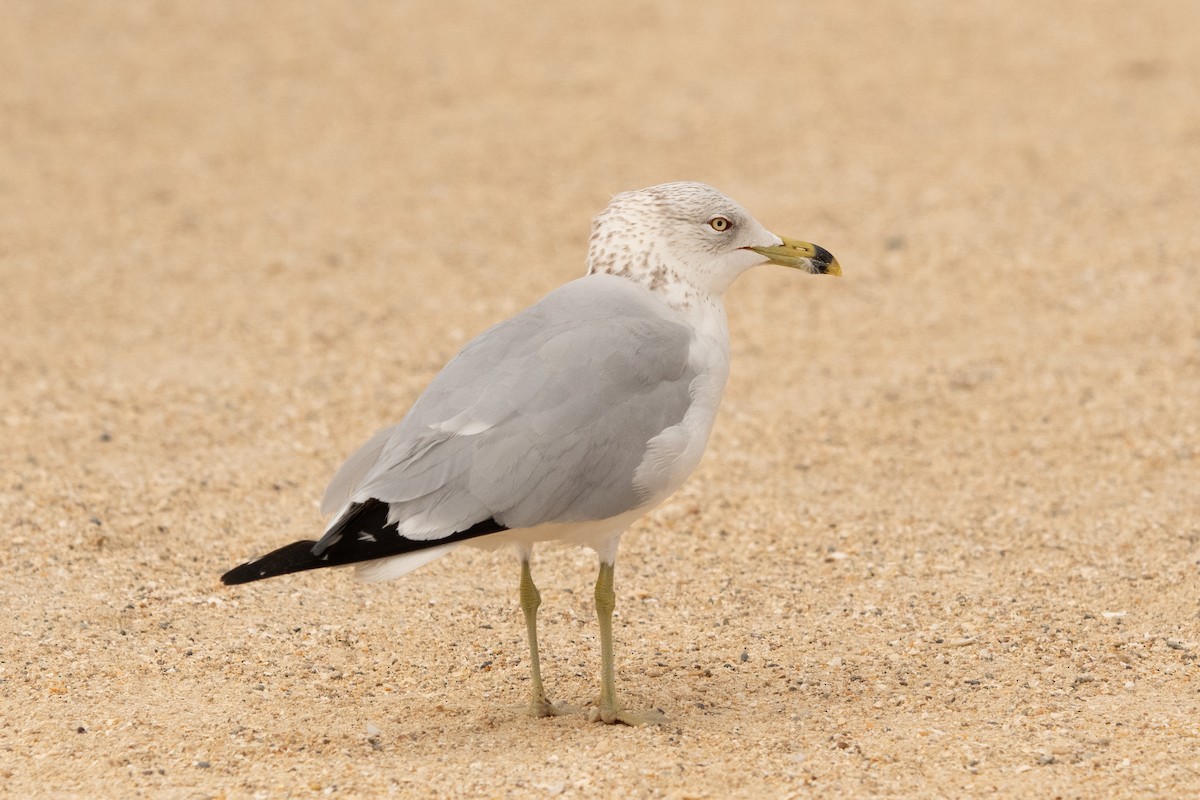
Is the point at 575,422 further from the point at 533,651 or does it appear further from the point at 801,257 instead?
the point at 801,257

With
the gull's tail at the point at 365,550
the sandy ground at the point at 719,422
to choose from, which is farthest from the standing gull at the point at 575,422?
the sandy ground at the point at 719,422

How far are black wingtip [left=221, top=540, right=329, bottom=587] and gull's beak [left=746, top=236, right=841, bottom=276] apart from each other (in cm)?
167

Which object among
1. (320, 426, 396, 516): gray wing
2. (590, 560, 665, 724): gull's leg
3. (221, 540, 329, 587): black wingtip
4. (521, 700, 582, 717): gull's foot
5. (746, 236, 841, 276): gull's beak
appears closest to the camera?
(221, 540, 329, 587): black wingtip

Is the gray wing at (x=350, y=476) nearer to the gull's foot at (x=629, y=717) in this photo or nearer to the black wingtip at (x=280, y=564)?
the black wingtip at (x=280, y=564)

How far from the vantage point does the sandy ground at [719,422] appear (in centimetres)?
432

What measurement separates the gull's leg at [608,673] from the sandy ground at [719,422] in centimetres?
9

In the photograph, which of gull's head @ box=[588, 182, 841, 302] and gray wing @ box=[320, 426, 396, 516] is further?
gull's head @ box=[588, 182, 841, 302]

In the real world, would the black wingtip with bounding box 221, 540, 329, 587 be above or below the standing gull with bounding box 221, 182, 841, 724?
below

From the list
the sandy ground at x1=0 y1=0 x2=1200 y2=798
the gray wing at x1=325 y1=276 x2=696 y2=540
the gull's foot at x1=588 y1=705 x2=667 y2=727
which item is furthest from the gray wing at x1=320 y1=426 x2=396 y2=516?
the gull's foot at x1=588 y1=705 x2=667 y2=727

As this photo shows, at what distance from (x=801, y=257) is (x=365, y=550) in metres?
1.68

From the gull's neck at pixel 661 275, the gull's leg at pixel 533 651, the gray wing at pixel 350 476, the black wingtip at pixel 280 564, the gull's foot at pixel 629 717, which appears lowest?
the gull's foot at pixel 629 717

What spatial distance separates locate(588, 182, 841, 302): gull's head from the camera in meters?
4.43

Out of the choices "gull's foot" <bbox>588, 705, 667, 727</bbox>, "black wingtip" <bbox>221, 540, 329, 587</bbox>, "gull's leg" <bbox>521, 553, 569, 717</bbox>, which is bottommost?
"gull's foot" <bbox>588, 705, 667, 727</bbox>

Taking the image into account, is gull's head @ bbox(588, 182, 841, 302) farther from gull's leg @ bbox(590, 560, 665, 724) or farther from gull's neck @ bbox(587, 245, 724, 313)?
gull's leg @ bbox(590, 560, 665, 724)
